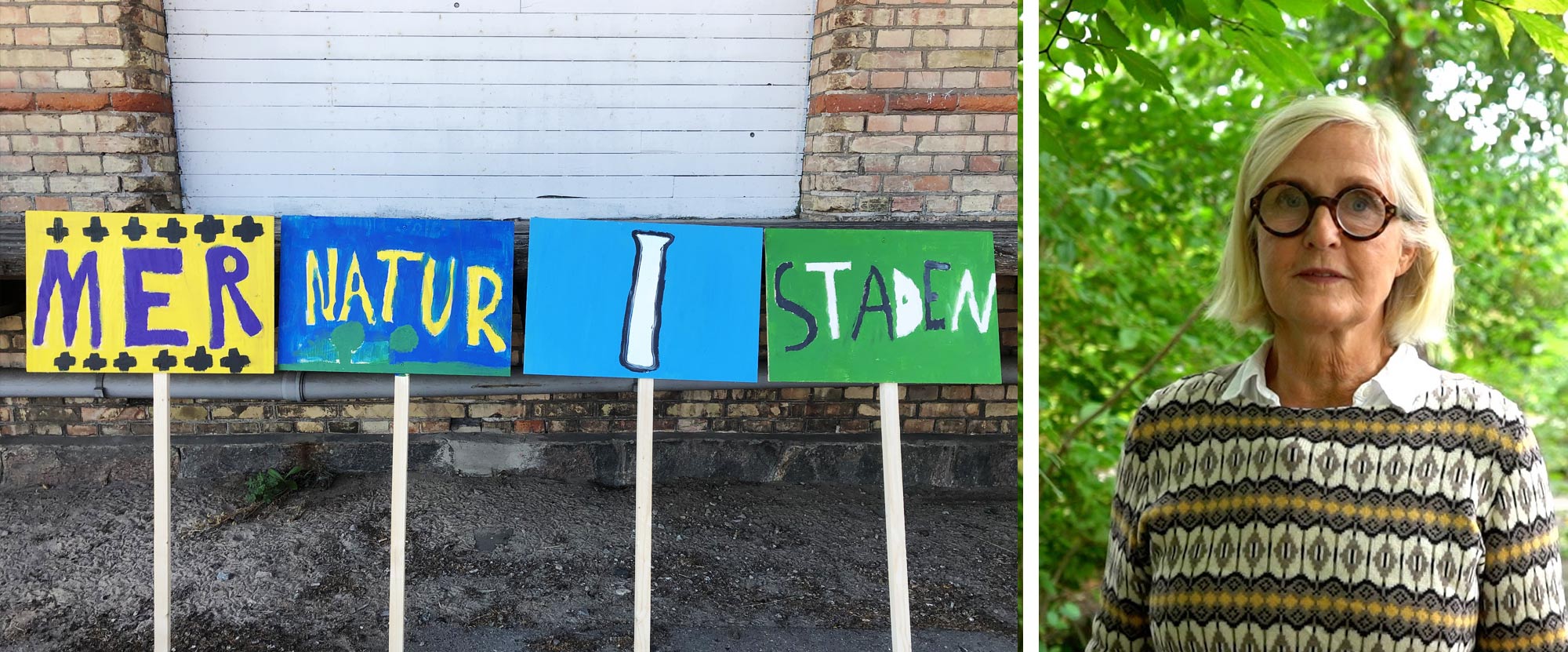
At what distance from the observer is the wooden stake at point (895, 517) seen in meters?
1.57

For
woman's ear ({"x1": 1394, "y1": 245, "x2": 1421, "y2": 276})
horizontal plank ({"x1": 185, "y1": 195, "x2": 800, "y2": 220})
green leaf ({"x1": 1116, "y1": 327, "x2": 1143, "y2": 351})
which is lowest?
green leaf ({"x1": 1116, "y1": 327, "x2": 1143, "y2": 351})

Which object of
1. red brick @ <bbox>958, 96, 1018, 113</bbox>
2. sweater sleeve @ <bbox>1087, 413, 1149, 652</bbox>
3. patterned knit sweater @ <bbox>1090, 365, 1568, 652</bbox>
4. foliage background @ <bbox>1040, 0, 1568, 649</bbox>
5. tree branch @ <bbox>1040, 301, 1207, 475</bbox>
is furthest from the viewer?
red brick @ <bbox>958, 96, 1018, 113</bbox>

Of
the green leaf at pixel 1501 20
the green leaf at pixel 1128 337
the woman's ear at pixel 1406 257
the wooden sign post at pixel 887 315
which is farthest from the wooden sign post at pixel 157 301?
the green leaf at pixel 1501 20

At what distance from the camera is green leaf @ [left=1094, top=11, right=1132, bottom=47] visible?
1214 mm

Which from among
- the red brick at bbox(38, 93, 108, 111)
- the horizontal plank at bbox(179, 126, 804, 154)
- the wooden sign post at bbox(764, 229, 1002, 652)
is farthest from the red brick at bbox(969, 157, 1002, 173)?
the red brick at bbox(38, 93, 108, 111)

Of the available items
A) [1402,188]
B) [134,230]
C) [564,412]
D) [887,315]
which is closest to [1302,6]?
[1402,188]

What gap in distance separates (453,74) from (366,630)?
35.0 inches

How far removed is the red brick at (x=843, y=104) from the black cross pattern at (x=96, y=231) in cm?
109

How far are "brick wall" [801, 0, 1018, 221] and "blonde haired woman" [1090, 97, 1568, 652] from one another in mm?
817

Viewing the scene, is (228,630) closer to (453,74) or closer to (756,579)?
(756,579)

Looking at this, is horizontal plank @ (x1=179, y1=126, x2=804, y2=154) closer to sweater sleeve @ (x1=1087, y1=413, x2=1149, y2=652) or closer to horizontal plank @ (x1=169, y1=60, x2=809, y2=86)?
horizontal plank @ (x1=169, y1=60, x2=809, y2=86)

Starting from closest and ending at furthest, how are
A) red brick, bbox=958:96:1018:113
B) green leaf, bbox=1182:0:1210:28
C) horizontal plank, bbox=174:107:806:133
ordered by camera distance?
green leaf, bbox=1182:0:1210:28
horizontal plank, bbox=174:107:806:133
red brick, bbox=958:96:1018:113

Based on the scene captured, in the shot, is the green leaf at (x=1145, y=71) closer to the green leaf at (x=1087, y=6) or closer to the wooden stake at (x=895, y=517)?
the green leaf at (x=1087, y=6)

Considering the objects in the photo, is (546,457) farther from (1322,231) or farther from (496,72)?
(1322,231)
